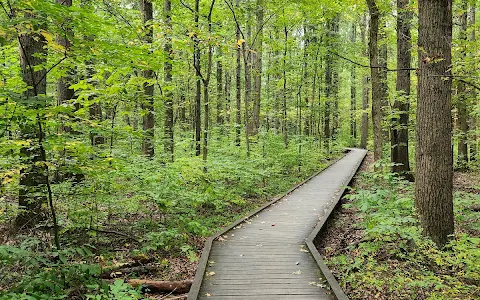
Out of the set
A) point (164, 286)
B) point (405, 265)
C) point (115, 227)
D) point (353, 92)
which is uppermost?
point (353, 92)

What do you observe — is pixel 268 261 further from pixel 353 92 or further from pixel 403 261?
pixel 353 92

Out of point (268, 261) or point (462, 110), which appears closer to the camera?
point (268, 261)

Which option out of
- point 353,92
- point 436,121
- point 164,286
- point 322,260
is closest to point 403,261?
point 322,260

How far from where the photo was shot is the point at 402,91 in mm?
10531

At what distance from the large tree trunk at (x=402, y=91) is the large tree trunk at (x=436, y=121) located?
461 cm

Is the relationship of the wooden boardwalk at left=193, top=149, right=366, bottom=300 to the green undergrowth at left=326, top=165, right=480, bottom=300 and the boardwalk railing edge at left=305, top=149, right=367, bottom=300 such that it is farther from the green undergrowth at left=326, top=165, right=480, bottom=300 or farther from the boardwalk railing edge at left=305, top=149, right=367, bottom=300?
the green undergrowth at left=326, top=165, right=480, bottom=300

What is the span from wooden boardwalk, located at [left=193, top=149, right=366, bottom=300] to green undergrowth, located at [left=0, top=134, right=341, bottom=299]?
0.66 meters

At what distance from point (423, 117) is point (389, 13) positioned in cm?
771

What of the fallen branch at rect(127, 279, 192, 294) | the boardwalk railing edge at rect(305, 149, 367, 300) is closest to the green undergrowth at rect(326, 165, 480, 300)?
the boardwalk railing edge at rect(305, 149, 367, 300)

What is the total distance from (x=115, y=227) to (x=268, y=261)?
370cm

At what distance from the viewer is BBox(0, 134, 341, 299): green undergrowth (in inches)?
150

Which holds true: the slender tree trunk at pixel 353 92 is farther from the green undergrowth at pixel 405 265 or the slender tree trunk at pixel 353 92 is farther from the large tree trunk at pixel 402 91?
the green undergrowth at pixel 405 265

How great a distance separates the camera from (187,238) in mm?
7578

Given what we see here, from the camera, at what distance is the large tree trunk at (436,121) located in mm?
5750
